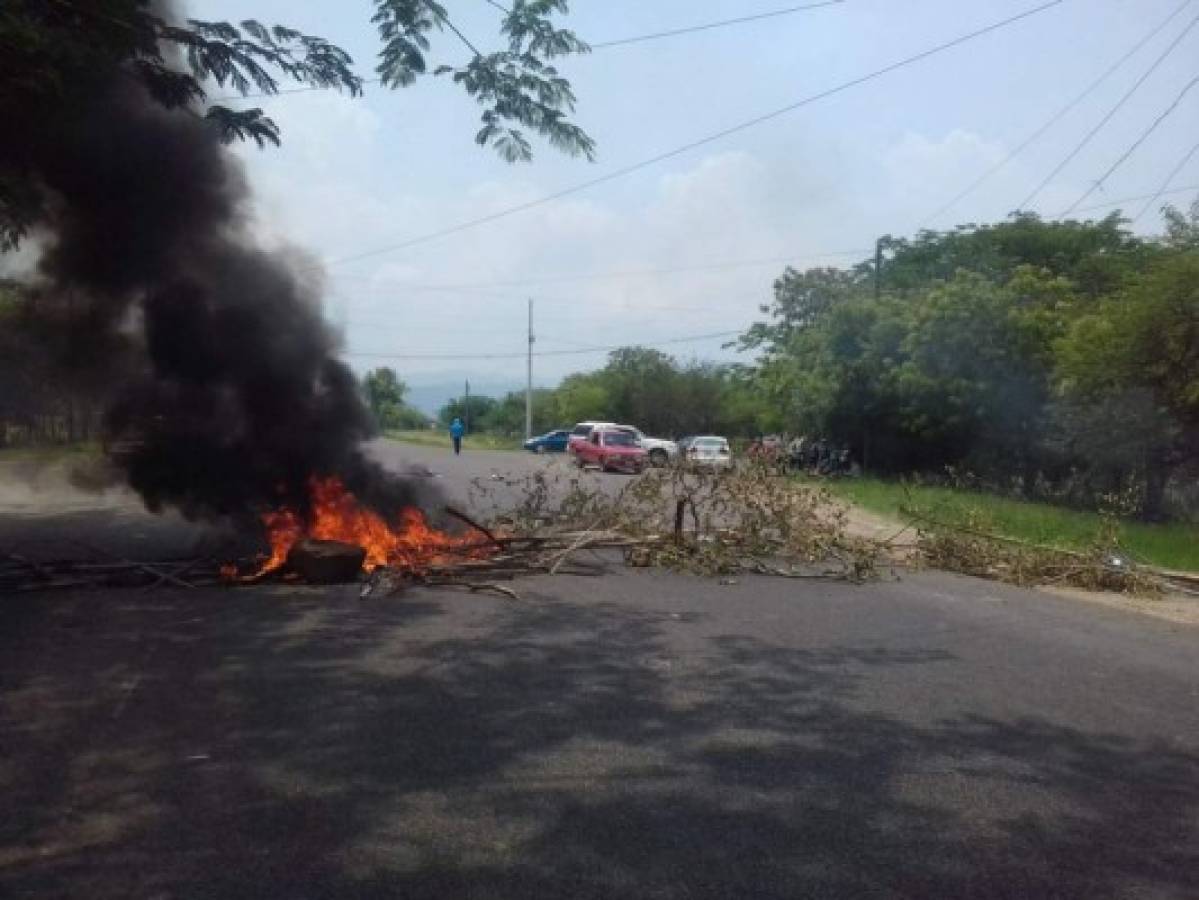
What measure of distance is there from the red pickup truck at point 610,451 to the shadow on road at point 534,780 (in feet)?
86.7

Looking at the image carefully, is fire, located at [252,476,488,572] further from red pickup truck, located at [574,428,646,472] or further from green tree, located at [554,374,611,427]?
green tree, located at [554,374,611,427]

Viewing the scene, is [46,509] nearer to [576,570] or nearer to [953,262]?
[576,570]

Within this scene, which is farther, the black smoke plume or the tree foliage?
the tree foliage

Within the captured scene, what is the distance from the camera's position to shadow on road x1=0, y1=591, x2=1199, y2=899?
4.25 m

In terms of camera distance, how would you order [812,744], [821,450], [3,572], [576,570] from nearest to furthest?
[812,744] → [3,572] → [576,570] → [821,450]

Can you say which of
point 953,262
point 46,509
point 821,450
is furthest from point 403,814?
point 953,262

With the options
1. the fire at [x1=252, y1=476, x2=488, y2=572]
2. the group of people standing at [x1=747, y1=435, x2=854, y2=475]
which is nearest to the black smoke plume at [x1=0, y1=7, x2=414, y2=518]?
the fire at [x1=252, y1=476, x2=488, y2=572]

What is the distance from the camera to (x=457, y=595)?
1062cm

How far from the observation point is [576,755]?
568 cm

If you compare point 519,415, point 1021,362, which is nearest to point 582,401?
point 519,415

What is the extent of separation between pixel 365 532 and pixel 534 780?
725 centimetres

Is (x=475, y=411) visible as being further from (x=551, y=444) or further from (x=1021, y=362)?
(x=1021, y=362)

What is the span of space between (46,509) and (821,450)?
23810mm

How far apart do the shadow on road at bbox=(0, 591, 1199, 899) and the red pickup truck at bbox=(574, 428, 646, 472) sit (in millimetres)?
26424
